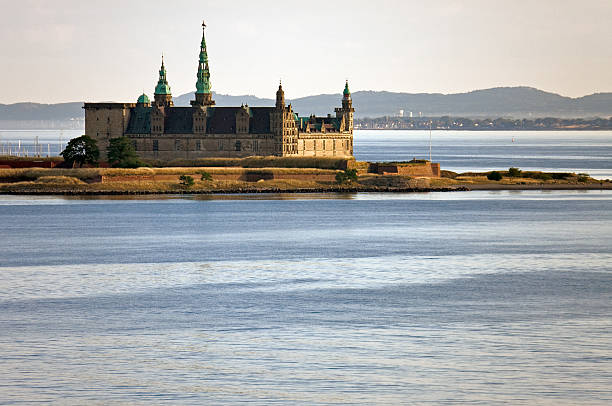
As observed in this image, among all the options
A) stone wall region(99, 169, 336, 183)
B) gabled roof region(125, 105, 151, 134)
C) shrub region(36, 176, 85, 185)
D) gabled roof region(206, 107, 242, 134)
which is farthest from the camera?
gabled roof region(125, 105, 151, 134)

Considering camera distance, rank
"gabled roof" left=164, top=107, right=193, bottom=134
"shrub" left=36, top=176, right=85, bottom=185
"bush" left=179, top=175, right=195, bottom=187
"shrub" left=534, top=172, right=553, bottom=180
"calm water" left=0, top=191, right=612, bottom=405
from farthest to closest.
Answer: "gabled roof" left=164, top=107, right=193, bottom=134, "shrub" left=534, top=172, right=553, bottom=180, "bush" left=179, top=175, right=195, bottom=187, "shrub" left=36, top=176, right=85, bottom=185, "calm water" left=0, top=191, right=612, bottom=405

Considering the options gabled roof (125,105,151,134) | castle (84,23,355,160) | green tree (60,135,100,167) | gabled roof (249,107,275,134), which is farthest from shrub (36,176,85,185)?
gabled roof (249,107,275,134)

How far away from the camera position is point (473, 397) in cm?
3008

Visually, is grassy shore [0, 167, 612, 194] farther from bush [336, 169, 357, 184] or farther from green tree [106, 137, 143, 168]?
green tree [106, 137, 143, 168]

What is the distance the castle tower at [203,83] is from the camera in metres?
160

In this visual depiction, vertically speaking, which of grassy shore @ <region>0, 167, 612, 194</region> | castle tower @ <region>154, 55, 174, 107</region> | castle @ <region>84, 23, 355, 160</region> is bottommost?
grassy shore @ <region>0, 167, 612, 194</region>

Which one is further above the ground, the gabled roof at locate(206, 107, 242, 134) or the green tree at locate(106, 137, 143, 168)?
the gabled roof at locate(206, 107, 242, 134)

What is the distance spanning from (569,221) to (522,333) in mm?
53152

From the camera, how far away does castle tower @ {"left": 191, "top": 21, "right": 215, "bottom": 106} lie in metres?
160

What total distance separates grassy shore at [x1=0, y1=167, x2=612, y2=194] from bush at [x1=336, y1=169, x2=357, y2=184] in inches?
21.0

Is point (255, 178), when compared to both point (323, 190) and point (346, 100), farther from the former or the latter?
point (346, 100)

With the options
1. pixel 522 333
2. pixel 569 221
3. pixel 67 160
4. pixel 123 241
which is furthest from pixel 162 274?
pixel 67 160

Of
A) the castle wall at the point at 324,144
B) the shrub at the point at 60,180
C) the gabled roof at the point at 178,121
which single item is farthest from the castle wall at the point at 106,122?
the shrub at the point at 60,180

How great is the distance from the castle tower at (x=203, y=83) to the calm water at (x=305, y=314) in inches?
3019
